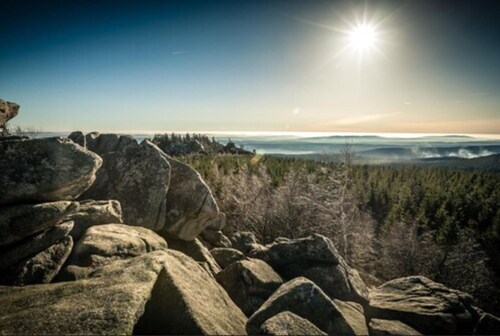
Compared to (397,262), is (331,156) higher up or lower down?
higher up

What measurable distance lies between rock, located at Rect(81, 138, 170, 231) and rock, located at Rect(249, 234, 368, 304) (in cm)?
517

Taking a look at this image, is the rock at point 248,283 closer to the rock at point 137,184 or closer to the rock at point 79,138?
the rock at point 137,184

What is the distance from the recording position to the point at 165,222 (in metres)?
13.3

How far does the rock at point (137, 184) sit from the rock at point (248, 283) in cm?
441

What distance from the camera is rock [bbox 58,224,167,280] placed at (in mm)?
7008

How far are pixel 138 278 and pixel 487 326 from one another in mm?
11454

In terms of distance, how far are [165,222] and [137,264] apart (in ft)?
22.3

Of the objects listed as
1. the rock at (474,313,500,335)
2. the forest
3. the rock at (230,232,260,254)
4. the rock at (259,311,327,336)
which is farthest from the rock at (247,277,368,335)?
the forest

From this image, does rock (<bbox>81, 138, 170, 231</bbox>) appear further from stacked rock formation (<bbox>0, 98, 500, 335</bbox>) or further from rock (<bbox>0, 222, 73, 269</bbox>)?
rock (<bbox>0, 222, 73, 269</bbox>)

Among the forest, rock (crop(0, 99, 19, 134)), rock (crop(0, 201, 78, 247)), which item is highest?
rock (crop(0, 99, 19, 134))

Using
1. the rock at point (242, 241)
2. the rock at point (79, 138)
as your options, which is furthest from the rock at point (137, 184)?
the rock at point (242, 241)

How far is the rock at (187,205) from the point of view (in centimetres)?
1361

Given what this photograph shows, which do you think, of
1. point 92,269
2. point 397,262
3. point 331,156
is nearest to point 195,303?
point 92,269

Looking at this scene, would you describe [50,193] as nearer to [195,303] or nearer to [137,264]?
[137,264]
